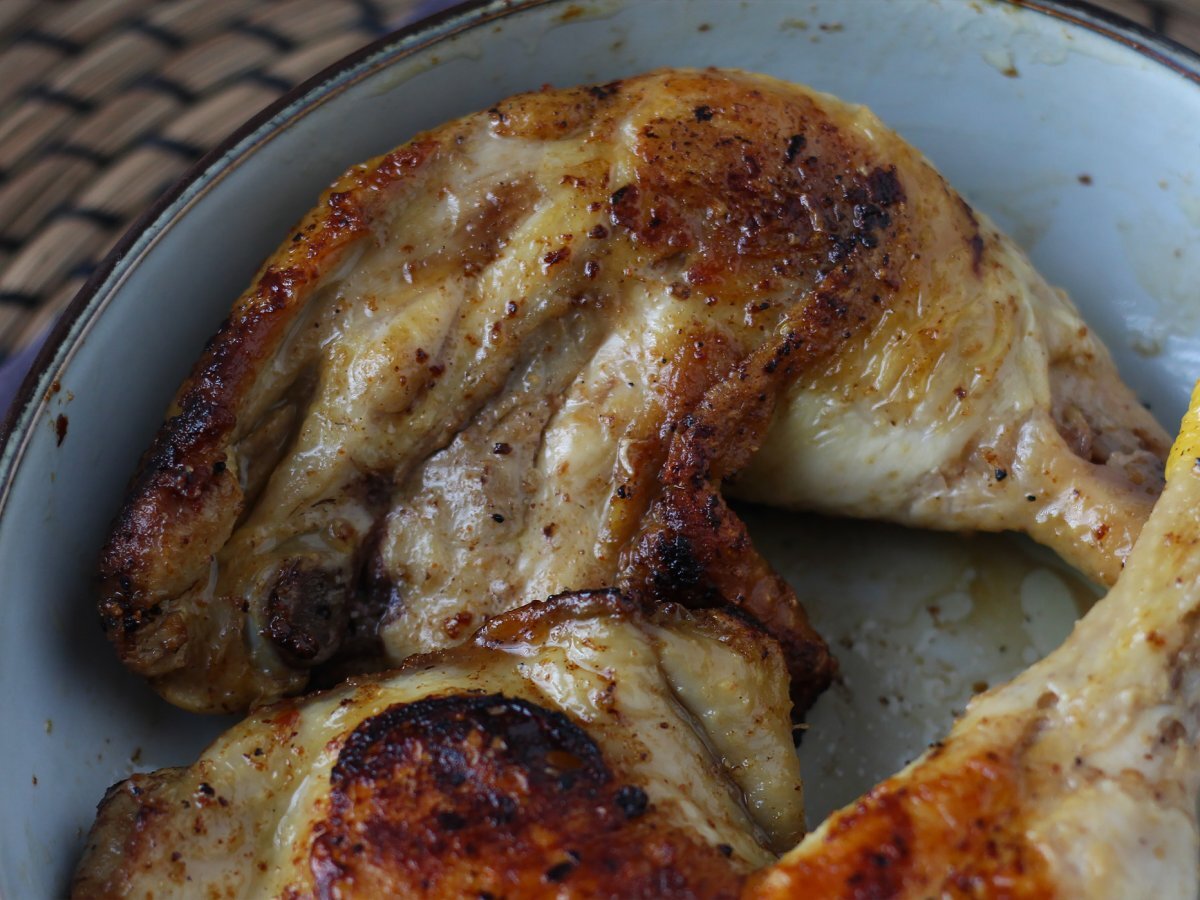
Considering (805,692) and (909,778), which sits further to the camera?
(805,692)

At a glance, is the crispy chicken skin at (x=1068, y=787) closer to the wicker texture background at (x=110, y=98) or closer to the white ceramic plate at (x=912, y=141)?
the white ceramic plate at (x=912, y=141)

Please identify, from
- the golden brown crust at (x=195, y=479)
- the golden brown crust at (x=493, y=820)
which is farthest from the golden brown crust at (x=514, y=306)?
the golden brown crust at (x=493, y=820)

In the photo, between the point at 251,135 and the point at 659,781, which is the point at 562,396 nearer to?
the point at 659,781

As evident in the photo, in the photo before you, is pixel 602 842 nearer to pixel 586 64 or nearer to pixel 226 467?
pixel 226 467

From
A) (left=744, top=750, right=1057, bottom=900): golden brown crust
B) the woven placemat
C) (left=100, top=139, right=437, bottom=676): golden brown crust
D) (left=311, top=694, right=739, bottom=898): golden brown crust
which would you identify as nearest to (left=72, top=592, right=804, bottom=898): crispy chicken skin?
(left=311, top=694, right=739, bottom=898): golden brown crust

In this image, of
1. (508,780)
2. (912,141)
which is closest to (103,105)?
(912,141)

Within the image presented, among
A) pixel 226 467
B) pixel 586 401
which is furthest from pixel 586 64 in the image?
pixel 226 467

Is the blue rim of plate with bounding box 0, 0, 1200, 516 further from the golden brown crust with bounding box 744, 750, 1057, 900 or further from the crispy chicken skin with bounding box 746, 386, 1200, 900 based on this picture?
the golden brown crust with bounding box 744, 750, 1057, 900
